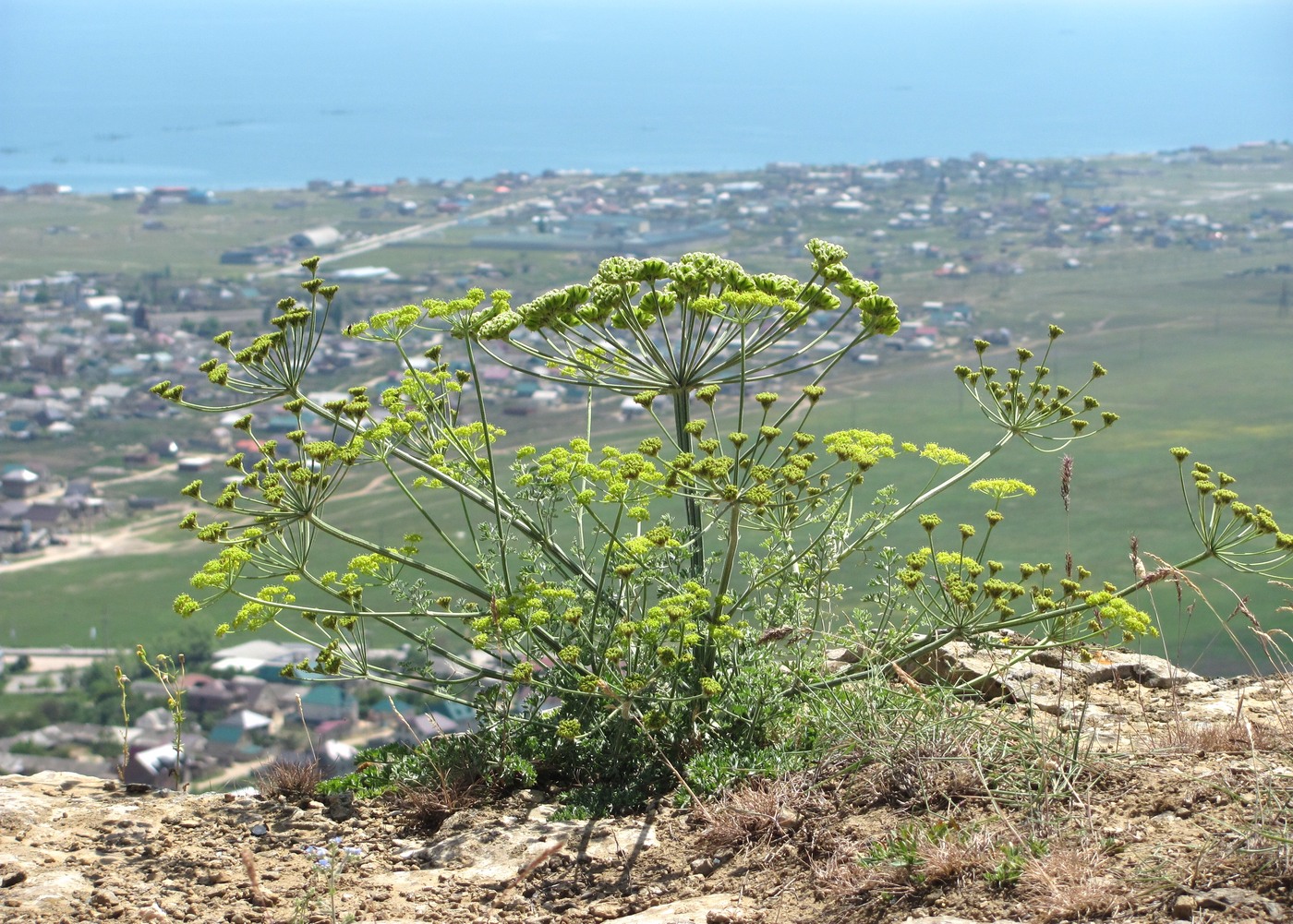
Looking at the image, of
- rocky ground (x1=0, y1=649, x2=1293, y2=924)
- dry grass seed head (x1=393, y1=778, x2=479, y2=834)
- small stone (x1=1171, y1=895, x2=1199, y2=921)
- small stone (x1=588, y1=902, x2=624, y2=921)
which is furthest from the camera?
dry grass seed head (x1=393, y1=778, x2=479, y2=834)

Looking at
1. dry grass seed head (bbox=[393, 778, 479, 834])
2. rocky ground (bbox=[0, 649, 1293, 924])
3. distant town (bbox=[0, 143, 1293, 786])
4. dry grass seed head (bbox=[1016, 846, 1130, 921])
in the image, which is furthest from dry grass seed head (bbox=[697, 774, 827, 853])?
distant town (bbox=[0, 143, 1293, 786])

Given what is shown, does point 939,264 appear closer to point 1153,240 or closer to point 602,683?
point 1153,240

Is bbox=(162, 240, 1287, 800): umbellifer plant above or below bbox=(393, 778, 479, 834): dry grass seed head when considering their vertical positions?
above

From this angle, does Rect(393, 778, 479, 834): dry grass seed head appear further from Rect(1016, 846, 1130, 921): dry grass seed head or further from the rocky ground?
Rect(1016, 846, 1130, 921): dry grass seed head

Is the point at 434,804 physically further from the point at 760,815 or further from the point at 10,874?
the point at 10,874

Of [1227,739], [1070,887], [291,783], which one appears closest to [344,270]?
[291,783]

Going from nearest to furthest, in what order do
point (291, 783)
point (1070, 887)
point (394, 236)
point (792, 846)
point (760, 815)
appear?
point (1070, 887) → point (792, 846) → point (760, 815) → point (291, 783) → point (394, 236)

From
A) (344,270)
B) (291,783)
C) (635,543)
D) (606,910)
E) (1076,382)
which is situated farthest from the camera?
(344,270)

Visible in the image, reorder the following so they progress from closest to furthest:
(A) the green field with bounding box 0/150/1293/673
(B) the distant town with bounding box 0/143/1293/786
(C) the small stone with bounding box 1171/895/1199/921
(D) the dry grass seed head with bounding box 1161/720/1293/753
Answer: (C) the small stone with bounding box 1171/895/1199/921
(D) the dry grass seed head with bounding box 1161/720/1293/753
(A) the green field with bounding box 0/150/1293/673
(B) the distant town with bounding box 0/143/1293/786
